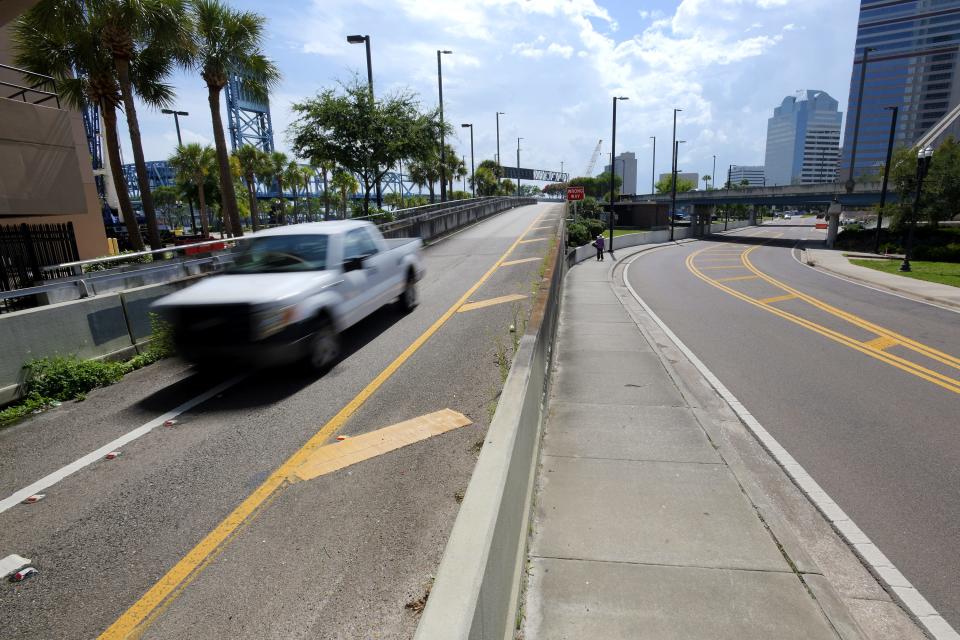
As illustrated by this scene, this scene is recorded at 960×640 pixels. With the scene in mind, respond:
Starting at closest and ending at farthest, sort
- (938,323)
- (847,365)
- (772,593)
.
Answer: (772,593) → (847,365) → (938,323)

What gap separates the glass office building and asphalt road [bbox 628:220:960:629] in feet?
506

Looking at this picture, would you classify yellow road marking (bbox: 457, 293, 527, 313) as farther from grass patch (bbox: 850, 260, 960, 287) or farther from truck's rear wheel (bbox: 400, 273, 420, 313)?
grass patch (bbox: 850, 260, 960, 287)

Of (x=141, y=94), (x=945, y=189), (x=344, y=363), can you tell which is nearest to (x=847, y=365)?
(x=344, y=363)

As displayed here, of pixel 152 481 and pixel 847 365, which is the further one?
pixel 847 365

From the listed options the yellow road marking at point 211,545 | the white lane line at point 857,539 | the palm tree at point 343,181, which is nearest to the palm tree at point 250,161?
the palm tree at point 343,181

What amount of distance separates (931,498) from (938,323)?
11.0 meters

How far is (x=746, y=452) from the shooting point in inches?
224

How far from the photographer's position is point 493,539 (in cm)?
241

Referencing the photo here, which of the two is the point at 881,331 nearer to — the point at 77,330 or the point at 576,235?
the point at 77,330

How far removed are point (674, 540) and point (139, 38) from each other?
19748 mm

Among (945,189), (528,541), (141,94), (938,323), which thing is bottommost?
(938,323)

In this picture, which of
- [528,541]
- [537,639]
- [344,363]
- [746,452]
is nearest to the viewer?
[537,639]

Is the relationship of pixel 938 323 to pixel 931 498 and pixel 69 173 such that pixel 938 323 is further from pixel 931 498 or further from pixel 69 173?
pixel 69 173

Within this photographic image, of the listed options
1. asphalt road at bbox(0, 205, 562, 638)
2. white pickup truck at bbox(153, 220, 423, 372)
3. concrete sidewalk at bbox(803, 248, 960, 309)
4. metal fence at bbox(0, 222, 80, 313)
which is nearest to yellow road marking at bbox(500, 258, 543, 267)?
white pickup truck at bbox(153, 220, 423, 372)
